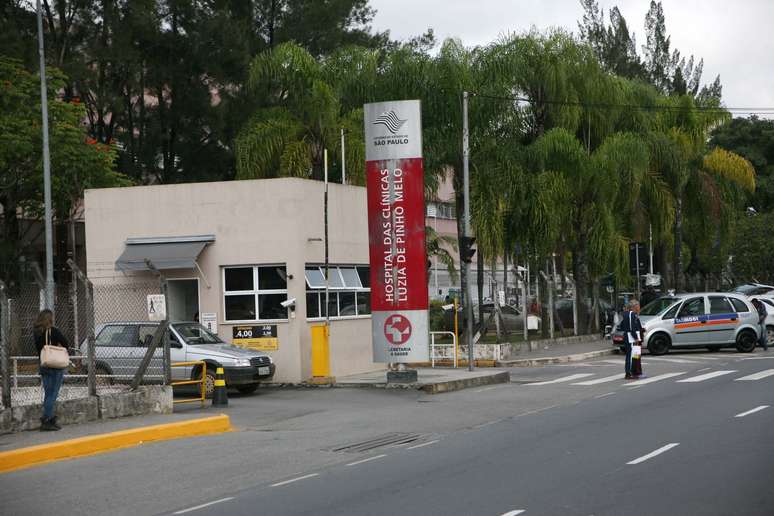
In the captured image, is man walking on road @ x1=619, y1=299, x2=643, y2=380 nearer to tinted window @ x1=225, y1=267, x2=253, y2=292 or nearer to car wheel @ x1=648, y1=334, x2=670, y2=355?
car wheel @ x1=648, y1=334, x2=670, y2=355

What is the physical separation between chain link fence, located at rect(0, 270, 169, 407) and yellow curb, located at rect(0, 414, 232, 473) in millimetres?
1989

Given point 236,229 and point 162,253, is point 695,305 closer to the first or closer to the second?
point 236,229

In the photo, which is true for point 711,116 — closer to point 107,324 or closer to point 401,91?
point 401,91

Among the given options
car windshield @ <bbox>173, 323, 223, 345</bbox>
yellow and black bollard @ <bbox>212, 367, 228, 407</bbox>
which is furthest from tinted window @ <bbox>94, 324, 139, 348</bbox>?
yellow and black bollard @ <bbox>212, 367, 228, 407</bbox>

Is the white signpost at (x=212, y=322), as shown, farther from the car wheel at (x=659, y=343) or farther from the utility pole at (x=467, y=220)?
the car wheel at (x=659, y=343)

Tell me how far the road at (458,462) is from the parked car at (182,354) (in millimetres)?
1176

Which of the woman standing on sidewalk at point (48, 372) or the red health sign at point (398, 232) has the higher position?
the red health sign at point (398, 232)

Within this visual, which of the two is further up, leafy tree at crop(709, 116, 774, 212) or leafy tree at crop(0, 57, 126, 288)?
leafy tree at crop(709, 116, 774, 212)

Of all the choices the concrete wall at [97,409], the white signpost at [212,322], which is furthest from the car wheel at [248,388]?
the concrete wall at [97,409]

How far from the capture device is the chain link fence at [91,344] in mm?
17656

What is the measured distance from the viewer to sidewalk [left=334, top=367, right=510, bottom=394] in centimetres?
2350

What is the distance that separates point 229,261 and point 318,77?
10.9m

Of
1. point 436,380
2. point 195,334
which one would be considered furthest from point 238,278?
point 436,380

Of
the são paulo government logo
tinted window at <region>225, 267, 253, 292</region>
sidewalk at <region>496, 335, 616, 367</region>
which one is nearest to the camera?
the são paulo government logo
